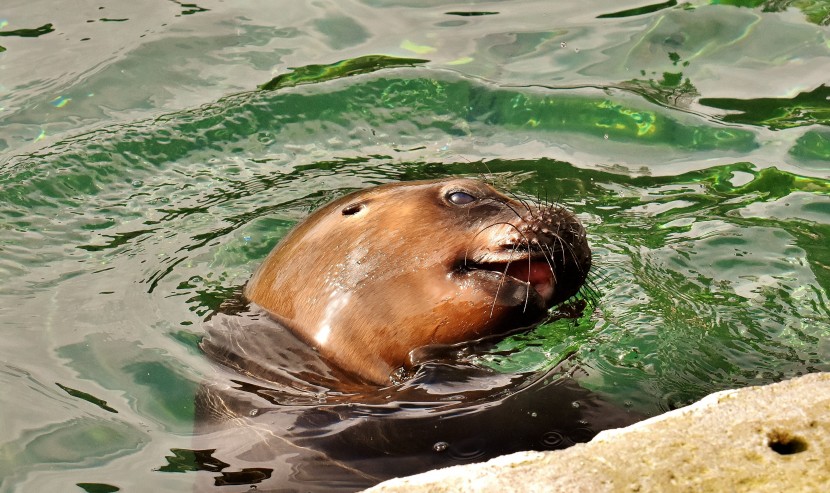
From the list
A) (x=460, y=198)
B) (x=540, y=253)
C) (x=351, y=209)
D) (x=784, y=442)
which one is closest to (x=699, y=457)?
(x=784, y=442)

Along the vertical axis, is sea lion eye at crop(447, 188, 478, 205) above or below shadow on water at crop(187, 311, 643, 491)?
above

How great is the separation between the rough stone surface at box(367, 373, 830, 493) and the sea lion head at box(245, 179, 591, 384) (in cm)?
90

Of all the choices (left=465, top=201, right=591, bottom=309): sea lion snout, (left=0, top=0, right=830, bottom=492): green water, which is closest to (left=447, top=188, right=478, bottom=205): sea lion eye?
(left=465, top=201, right=591, bottom=309): sea lion snout

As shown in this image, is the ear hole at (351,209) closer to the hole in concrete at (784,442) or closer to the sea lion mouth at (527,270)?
the sea lion mouth at (527,270)

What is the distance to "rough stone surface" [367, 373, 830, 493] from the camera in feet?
9.10

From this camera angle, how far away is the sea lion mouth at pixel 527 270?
4.01 meters

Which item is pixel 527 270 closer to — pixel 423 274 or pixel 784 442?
pixel 423 274

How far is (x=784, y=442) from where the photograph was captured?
115 inches

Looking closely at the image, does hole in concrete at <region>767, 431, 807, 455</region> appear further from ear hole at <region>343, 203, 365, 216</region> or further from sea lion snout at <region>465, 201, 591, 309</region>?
ear hole at <region>343, 203, 365, 216</region>

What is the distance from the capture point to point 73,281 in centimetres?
537

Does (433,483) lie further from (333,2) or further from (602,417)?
(333,2)

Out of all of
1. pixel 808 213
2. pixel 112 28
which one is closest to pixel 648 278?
pixel 808 213

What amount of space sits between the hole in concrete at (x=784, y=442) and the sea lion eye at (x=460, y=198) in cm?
174

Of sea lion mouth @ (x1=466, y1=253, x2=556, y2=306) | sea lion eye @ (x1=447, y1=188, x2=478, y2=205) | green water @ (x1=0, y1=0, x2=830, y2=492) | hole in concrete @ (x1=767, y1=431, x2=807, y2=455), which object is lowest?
green water @ (x1=0, y1=0, x2=830, y2=492)
